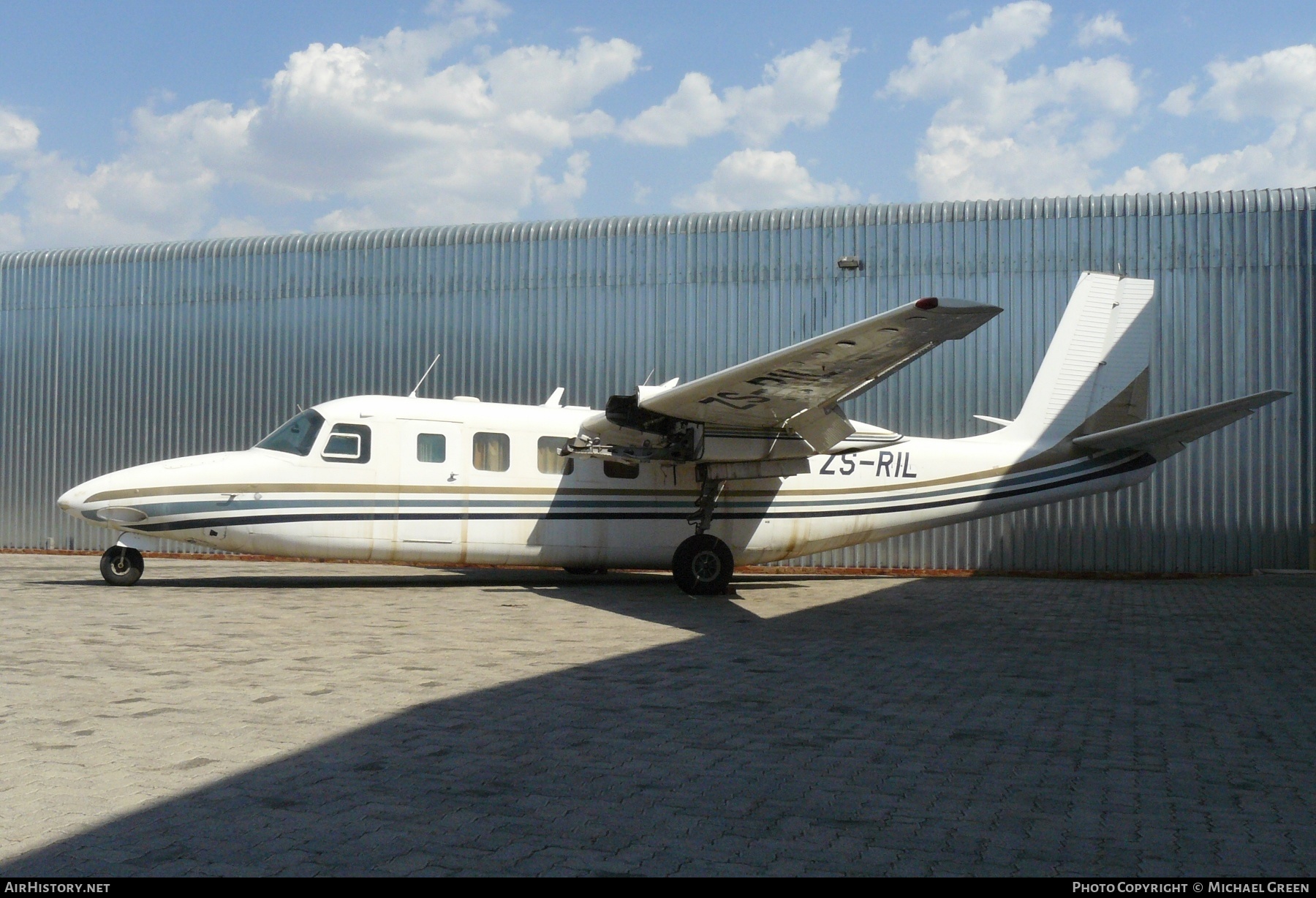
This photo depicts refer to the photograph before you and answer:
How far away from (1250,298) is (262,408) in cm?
1871

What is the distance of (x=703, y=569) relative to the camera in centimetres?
1316

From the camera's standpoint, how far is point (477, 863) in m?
3.51

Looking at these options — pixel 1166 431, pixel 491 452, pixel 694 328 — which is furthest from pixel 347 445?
pixel 1166 431

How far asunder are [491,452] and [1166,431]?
894cm

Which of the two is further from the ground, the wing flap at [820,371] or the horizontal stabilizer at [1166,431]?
the wing flap at [820,371]

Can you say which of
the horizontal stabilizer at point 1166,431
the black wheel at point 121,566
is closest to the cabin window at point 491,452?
the black wheel at point 121,566

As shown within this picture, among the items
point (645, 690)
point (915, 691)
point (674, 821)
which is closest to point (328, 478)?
point (645, 690)

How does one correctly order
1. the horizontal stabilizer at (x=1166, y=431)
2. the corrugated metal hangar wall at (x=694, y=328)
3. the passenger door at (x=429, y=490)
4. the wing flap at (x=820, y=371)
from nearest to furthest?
the wing flap at (x=820, y=371), the horizontal stabilizer at (x=1166, y=431), the passenger door at (x=429, y=490), the corrugated metal hangar wall at (x=694, y=328)

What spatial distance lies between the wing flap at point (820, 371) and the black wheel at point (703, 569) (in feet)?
5.91

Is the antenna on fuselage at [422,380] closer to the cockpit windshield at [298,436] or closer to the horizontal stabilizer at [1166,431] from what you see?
the cockpit windshield at [298,436]

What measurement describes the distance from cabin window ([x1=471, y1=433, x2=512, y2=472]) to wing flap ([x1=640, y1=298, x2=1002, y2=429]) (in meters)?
2.50

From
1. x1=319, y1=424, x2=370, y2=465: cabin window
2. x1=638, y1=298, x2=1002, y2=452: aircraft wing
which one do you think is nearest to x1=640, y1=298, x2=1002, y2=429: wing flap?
x1=638, y1=298, x2=1002, y2=452: aircraft wing

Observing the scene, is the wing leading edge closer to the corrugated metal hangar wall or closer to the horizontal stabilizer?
the horizontal stabilizer

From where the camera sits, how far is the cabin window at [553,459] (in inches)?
529
